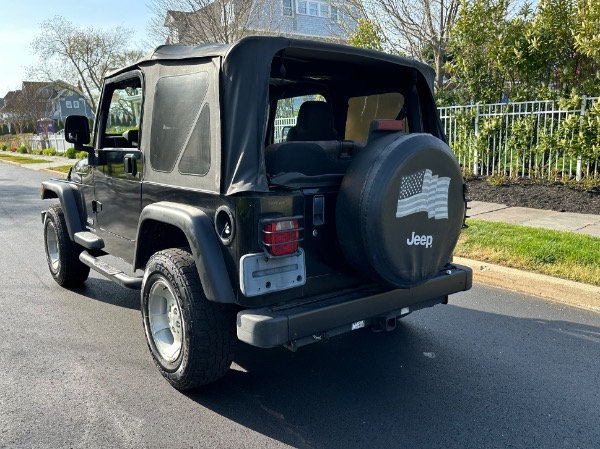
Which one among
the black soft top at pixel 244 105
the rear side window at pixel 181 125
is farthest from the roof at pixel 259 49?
the rear side window at pixel 181 125

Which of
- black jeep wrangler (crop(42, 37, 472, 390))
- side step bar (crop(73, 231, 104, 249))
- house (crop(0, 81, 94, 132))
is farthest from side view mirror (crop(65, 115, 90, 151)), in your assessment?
house (crop(0, 81, 94, 132))

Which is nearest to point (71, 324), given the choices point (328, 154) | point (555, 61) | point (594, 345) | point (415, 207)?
point (328, 154)

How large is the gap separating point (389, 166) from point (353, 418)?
149 cm

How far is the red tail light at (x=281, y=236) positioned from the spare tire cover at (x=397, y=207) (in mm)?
328

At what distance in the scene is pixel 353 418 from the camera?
123 inches

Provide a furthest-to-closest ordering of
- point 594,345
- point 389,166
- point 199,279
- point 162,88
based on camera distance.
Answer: point 594,345 → point 162,88 → point 199,279 → point 389,166

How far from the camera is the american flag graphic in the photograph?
10.1 feet

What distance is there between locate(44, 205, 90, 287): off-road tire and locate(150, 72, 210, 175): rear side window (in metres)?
2.08

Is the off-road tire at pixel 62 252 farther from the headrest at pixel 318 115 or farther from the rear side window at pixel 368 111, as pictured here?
the rear side window at pixel 368 111

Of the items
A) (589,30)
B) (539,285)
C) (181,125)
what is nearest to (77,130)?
(181,125)

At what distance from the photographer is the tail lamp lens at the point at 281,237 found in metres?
2.87

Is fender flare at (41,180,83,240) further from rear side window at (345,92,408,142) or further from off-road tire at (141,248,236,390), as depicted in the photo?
rear side window at (345,92,408,142)

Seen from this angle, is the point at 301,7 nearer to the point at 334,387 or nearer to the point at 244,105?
the point at 244,105

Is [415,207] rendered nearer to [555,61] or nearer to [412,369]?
[412,369]
